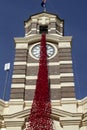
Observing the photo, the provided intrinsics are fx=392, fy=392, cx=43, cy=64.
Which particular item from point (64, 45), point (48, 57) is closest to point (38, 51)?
point (48, 57)

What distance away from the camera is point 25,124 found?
2647 cm

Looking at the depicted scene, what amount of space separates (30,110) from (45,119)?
1236 millimetres

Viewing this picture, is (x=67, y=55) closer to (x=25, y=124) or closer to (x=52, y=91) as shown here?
(x=52, y=91)

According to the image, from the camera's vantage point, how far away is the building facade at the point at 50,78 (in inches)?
1038

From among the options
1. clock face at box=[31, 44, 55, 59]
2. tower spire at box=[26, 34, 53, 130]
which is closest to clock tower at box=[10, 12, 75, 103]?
clock face at box=[31, 44, 55, 59]

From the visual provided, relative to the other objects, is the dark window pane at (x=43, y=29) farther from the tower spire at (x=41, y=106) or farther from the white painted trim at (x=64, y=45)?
the tower spire at (x=41, y=106)

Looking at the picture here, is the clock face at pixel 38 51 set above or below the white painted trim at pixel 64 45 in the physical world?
below

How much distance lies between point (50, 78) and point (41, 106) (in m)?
3.01

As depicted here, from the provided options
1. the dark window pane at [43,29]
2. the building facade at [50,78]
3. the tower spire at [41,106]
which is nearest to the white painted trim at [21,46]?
the building facade at [50,78]

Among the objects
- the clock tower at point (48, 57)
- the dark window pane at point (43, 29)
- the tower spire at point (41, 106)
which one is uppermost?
the dark window pane at point (43, 29)

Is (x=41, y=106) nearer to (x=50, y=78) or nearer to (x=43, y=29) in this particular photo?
(x=50, y=78)

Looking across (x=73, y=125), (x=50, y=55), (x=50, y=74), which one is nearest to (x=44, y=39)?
(x=50, y=55)

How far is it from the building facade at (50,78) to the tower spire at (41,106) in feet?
1.47

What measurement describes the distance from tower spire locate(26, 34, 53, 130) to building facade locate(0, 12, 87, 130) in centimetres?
45
